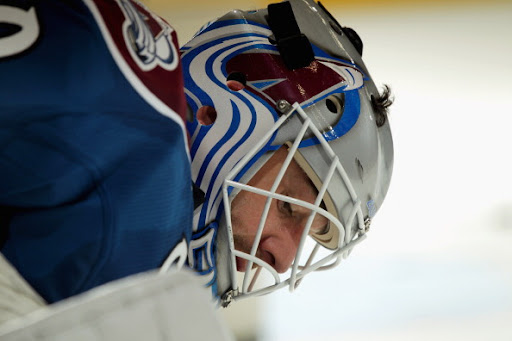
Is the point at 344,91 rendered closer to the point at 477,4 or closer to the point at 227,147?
the point at 227,147

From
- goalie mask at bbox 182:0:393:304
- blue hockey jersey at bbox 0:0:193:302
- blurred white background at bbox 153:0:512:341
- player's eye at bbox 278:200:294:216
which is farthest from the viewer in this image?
blurred white background at bbox 153:0:512:341

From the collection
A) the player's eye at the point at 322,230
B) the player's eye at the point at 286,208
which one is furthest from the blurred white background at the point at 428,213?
the player's eye at the point at 286,208

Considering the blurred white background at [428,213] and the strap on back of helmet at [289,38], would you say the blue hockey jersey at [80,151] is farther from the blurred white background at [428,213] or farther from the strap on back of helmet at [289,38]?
the blurred white background at [428,213]

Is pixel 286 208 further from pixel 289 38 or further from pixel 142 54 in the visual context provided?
pixel 142 54

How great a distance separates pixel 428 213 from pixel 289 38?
121cm

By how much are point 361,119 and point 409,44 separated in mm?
1490

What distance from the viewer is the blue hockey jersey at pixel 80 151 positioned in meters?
0.67

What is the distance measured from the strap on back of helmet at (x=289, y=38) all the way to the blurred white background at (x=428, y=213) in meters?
1.08

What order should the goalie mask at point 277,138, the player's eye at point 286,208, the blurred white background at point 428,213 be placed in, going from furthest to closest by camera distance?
1. the blurred white background at point 428,213
2. the player's eye at point 286,208
3. the goalie mask at point 277,138

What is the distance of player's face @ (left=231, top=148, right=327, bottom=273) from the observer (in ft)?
3.45

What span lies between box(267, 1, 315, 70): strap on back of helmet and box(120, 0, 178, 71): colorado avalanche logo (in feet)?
0.89

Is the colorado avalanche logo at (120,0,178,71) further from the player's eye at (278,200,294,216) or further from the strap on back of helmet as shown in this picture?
the player's eye at (278,200,294,216)

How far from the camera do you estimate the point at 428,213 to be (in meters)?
2.14

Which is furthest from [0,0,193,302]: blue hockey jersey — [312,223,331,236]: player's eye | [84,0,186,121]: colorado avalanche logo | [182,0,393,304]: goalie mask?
[312,223,331,236]: player's eye
